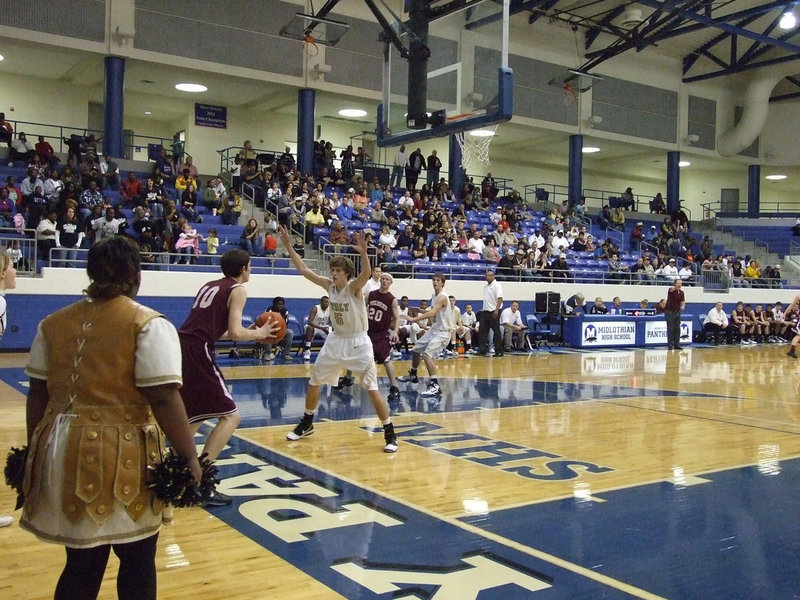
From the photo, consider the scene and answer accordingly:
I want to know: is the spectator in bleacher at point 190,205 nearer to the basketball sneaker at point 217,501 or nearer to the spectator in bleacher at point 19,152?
the spectator in bleacher at point 19,152

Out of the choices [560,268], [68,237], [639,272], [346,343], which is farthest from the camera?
[639,272]

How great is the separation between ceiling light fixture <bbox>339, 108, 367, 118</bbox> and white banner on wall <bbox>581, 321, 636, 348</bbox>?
1129 centimetres

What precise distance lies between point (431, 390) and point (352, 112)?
18.0 metres

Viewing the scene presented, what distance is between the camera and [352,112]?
27.0 metres

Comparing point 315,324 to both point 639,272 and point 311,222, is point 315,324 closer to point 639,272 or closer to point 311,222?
point 311,222

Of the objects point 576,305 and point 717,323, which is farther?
point 717,323

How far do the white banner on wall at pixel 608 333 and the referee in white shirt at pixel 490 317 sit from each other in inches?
144

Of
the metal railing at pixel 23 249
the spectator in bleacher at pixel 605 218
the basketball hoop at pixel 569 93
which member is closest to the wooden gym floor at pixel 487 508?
the metal railing at pixel 23 249

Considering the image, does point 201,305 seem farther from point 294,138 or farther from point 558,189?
point 558,189

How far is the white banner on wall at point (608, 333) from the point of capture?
69.0 feet

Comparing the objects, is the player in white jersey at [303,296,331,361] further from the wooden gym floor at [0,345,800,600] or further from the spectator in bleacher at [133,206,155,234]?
the wooden gym floor at [0,345,800,600]

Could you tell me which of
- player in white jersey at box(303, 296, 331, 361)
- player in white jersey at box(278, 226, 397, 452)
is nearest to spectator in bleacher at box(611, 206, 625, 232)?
player in white jersey at box(303, 296, 331, 361)

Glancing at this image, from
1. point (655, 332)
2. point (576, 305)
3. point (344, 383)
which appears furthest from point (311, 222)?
point (655, 332)

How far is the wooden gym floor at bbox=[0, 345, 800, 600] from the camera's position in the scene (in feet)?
13.0
